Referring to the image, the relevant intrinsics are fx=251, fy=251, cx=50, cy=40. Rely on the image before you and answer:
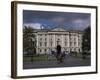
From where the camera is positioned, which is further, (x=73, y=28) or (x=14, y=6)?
(x=73, y=28)

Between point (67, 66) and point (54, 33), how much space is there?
1.21ft

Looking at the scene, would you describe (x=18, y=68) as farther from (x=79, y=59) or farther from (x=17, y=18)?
(x=79, y=59)

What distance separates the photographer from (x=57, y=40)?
2547 millimetres

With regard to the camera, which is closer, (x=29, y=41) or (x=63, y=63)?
(x=29, y=41)

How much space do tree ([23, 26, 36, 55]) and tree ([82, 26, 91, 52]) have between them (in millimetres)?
568

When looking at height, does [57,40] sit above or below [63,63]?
above

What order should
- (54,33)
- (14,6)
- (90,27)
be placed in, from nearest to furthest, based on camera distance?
(14,6) → (54,33) → (90,27)

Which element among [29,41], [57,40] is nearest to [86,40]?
[57,40]

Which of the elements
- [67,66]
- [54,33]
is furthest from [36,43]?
[67,66]

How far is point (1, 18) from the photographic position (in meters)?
2.34

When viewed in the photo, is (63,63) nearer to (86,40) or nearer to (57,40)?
(57,40)

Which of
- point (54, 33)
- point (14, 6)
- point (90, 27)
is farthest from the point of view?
point (90, 27)

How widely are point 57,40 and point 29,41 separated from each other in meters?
0.30

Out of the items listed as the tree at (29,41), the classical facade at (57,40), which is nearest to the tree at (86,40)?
the classical facade at (57,40)
